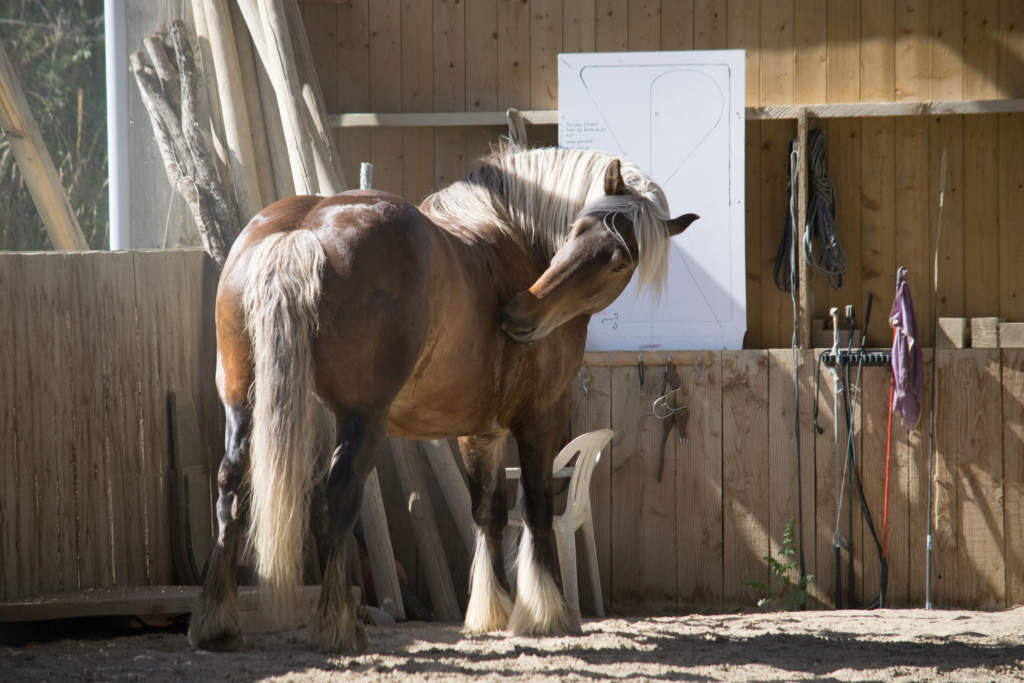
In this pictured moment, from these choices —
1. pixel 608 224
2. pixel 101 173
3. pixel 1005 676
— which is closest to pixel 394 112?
pixel 101 173

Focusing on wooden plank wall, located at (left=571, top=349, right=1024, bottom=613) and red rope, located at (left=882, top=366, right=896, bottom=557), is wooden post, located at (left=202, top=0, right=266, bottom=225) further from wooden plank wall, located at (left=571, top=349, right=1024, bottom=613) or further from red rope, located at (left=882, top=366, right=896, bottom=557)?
red rope, located at (left=882, top=366, right=896, bottom=557)

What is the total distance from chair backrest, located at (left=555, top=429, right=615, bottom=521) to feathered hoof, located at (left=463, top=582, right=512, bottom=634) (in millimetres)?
1172

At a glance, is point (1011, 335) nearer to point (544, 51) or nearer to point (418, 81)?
point (544, 51)

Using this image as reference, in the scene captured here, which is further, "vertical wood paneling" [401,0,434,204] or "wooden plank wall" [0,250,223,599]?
"vertical wood paneling" [401,0,434,204]

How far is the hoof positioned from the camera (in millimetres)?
2395

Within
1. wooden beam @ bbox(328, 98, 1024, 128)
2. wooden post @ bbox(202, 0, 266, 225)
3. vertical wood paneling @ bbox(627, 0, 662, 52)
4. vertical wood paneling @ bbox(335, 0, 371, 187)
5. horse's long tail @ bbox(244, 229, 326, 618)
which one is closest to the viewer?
horse's long tail @ bbox(244, 229, 326, 618)

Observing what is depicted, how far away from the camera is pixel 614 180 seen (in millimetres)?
2885

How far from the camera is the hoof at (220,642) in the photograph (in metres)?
2.39

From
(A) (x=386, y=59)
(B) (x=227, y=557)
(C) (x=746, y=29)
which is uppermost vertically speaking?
→ (C) (x=746, y=29)

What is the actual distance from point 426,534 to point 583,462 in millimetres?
860

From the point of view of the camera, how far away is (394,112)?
5.20 metres

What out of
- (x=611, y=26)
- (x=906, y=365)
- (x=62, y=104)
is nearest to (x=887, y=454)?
(x=906, y=365)

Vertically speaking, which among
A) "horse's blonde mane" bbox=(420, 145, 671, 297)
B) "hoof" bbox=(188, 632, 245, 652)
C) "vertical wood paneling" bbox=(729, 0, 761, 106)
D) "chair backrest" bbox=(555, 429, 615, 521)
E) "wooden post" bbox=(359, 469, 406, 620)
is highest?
"vertical wood paneling" bbox=(729, 0, 761, 106)

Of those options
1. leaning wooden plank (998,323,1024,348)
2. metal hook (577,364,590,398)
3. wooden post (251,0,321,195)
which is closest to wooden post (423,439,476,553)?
metal hook (577,364,590,398)
